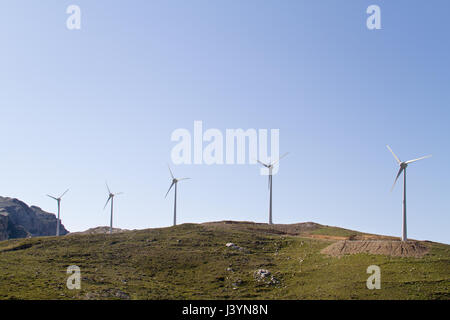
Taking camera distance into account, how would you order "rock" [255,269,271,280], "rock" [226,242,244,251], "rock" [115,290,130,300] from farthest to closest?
"rock" [226,242,244,251] → "rock" [255,269,271,280] → "rock" [115,290,130,300]

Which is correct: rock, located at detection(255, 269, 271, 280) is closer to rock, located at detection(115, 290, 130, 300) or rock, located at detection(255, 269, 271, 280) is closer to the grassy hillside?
the grassy hillside

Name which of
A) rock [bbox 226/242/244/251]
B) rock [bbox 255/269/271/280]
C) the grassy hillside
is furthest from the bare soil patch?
rock [bbox 226/242/244/251]

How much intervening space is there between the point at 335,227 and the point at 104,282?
84.8 metres

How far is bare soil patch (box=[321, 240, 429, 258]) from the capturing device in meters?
88.9

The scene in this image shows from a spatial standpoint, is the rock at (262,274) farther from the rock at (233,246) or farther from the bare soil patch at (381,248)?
the rock at (233,246)

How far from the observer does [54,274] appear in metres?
84.1

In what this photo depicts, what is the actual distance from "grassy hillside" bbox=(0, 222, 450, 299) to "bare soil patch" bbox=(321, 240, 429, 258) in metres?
2.21

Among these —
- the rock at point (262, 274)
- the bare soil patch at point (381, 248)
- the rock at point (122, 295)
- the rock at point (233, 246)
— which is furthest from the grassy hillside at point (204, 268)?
the bare soil patch at point (381, 248)

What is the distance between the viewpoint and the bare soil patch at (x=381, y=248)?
88.9 metres

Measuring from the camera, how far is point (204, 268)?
93.6 m
